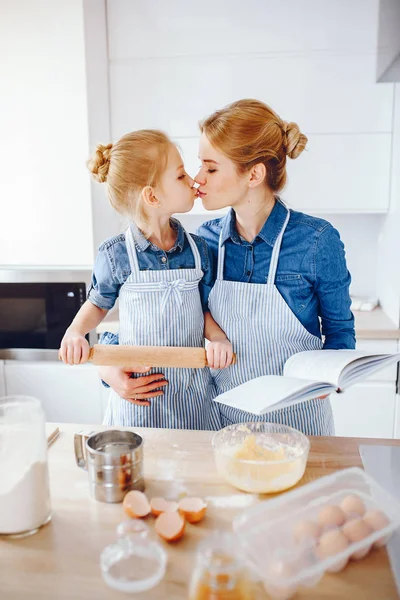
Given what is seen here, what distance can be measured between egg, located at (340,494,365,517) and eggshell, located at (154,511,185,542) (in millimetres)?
234

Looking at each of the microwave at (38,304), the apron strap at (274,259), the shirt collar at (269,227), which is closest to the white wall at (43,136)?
the microwave at (38,304)

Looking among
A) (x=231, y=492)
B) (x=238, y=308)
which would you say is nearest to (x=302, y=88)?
(x=238, y=308)

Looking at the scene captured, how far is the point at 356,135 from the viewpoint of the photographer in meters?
2.33

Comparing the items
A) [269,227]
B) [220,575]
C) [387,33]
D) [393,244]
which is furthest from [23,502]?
[387,33]

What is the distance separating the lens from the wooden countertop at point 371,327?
2.22 meters

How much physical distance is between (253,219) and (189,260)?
0.64 feet

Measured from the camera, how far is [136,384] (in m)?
1.30

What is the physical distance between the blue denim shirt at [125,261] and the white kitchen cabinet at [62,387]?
106cm

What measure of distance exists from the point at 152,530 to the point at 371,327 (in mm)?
1642

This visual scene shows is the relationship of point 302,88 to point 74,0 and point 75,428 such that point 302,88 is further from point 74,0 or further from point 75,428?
point 75,428

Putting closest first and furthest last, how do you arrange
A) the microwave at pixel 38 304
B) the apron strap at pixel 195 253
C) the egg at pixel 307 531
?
the egg at pixel 307 531
the apron strap at pixel 195 253
the microwave at pixel 38 304

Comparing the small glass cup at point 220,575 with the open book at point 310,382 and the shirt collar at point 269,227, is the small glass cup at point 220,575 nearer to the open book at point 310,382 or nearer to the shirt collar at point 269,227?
the open book at point 310,382

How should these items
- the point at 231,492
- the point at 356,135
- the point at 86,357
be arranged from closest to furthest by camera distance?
the point at 231,492
the point at 86,357
the point at 356,135

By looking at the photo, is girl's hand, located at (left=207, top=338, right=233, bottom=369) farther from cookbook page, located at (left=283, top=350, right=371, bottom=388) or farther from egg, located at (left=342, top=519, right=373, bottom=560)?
egg, located at (left=342, top=519, right=373, bottom=560)
